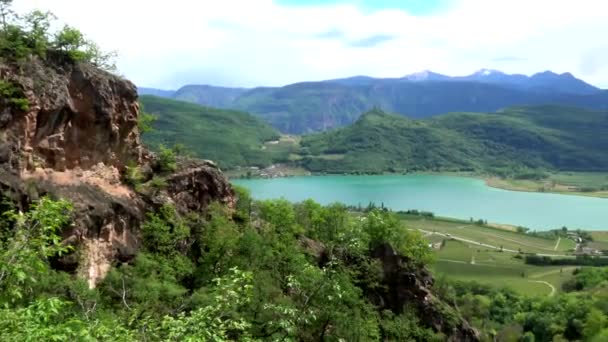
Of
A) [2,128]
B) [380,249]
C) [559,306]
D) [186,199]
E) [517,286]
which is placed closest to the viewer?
[2,128]

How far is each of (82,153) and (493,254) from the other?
360 feet

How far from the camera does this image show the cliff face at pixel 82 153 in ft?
72.1

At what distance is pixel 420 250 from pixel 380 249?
480cm

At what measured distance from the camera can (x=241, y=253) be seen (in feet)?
92.0

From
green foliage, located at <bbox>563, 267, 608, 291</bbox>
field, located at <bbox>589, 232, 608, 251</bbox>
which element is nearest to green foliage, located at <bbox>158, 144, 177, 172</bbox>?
green foliage, located at <bbox>563, 267, 608, 291</bbox>

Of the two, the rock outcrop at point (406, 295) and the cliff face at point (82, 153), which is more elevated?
the cliff face at point (82, 153)

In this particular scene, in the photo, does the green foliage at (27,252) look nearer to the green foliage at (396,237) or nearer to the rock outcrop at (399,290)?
the rock outcrop at (399,290)

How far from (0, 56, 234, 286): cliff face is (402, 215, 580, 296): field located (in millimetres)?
71149

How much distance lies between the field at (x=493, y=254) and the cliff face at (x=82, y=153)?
7115 cm

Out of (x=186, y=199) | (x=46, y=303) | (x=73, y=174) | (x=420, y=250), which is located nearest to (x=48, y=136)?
(x=73, y=174)

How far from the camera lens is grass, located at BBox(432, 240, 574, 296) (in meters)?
95.2

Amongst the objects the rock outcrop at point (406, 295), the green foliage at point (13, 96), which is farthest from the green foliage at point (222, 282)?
the green foliage at point (13, 96)

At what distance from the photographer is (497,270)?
347 ft

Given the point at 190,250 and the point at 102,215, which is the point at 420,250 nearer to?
the point at 190,250
